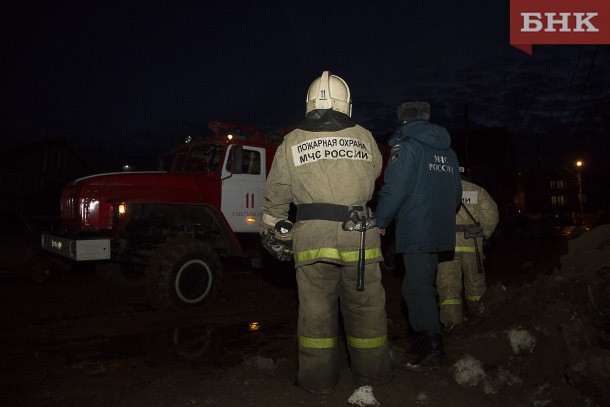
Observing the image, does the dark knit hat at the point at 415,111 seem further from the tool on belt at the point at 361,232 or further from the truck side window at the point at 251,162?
the truck side window at the point at 251,162

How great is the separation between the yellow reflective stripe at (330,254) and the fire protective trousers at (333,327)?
0.22ft

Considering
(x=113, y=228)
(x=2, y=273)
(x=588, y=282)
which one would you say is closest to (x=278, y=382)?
(x=588, y=282)

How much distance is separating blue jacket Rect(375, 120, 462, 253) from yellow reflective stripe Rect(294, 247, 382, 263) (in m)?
0.35

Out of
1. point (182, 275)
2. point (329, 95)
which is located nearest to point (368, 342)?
point (329, 95)

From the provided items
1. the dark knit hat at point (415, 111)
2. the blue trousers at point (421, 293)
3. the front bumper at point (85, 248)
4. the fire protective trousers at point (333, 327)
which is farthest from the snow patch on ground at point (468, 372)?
the front bumper at point (85, 248)

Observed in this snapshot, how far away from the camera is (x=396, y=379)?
325cm

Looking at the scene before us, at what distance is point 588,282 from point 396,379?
5.81 feet

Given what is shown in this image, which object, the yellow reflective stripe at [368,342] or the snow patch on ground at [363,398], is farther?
the yellow reflective stripe at [368,342]

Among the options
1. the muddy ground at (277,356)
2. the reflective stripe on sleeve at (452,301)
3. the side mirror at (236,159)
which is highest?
the side mirror at (236,159)

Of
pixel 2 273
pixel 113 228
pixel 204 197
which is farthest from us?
pixel 2 273

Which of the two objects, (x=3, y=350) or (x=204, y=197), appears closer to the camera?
(x=3, y=350)

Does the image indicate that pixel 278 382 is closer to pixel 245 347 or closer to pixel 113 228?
pixel 245 347

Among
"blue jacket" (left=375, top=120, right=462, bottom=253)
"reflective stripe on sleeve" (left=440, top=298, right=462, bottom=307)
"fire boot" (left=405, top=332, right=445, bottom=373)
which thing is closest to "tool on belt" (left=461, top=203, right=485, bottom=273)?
"reflective stripe on sleeve" (left=440, top=298, right=462, bottom=307)

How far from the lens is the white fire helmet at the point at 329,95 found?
3266mm
